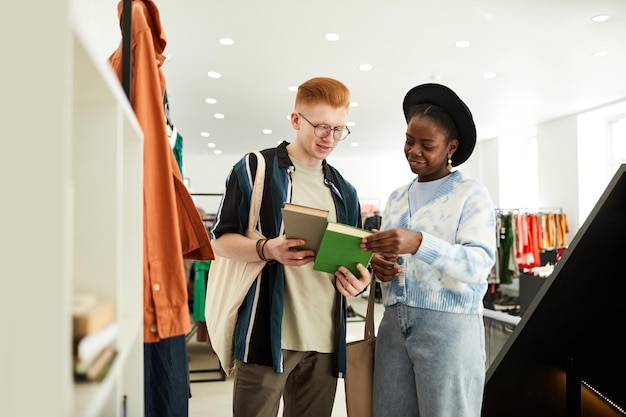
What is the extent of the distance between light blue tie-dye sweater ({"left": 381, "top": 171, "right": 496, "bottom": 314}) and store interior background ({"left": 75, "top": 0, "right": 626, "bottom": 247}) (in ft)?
4.65

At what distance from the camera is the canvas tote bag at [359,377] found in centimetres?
152

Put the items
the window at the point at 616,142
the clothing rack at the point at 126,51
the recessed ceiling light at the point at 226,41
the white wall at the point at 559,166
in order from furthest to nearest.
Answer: the white wall at the point at 559,166
the window at the point at 616,142
the recessed ceiling light at the point at 226,41
the clothing rack at the point at 126,51

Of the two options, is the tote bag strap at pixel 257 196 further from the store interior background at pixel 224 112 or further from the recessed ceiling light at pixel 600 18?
the recessed ceiling light at pixel 600 18

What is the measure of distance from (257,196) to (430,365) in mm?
718

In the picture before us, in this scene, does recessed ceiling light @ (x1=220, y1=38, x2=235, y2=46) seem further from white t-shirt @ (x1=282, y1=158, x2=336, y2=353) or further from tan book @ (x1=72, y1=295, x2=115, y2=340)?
tan book @ (x1=72, y1=295, x2=115, y2=340)

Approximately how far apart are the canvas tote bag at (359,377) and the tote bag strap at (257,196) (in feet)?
1.67

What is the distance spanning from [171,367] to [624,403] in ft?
4.51

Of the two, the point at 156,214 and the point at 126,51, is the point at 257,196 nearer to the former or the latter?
the point at 156,214

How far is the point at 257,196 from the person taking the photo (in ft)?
4.85

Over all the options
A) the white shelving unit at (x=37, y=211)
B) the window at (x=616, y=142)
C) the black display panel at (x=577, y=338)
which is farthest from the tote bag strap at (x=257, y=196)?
the window at (x=616, y=142)

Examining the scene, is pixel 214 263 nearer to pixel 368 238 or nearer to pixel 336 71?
pixel 368 238

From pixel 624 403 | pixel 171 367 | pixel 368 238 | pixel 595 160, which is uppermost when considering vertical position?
pixel 595 160

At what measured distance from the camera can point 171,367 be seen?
43.8 inches

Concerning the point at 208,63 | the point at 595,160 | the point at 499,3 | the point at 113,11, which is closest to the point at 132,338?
the point at 113,11
